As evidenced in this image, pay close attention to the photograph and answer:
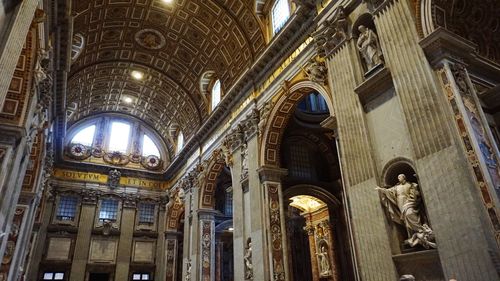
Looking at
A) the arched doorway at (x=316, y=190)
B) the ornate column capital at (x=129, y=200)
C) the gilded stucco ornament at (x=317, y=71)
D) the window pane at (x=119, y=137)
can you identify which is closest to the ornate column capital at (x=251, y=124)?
the arched doorway at (x=316, y=190)

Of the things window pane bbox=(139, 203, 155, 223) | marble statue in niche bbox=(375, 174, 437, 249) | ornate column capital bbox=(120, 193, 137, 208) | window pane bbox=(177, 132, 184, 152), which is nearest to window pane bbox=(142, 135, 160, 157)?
window pane bbox=(177, 132, 184, 152)

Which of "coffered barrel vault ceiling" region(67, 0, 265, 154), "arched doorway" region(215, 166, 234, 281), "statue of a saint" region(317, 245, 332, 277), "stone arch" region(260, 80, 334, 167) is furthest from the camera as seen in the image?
"arched doorway" region(215, 166, 234, 281)

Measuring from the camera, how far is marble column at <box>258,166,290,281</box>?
31.7ft

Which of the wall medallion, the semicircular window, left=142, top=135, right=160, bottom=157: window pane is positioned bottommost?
the semicircular window

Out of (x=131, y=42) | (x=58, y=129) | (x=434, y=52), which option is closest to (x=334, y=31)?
(x=434, y=52)

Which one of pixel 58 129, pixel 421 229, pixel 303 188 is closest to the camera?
pixel 421 229

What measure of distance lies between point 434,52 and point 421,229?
2.81 m

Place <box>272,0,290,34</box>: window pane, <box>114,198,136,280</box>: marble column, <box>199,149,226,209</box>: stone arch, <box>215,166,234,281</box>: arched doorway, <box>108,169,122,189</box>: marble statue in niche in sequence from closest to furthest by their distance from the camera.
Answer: <box>272,0,290,34</box>: window pane → <box>199,149,226,209</box>: stone arch → <box>215,166,234,281</box>: arched doorway → <box>114,198,136,280</box>: marble column → <box>108,169,122,189</box>: marble statue in niche

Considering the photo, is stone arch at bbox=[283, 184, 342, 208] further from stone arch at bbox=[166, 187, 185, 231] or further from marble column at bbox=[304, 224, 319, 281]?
stone arch at bbox=[166, 187, 185, 231]

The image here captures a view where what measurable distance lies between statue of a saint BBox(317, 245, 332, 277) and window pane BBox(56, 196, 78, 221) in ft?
43.3

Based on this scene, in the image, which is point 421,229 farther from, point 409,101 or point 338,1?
point 338,1

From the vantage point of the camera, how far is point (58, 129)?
15359 millimetres

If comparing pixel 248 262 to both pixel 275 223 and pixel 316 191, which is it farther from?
pixel 316 191

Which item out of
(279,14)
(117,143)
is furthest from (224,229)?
(279,14)
